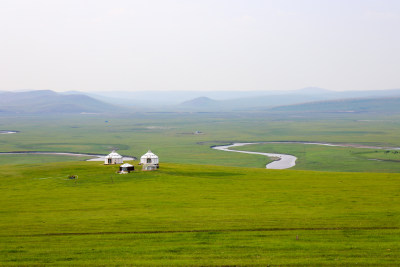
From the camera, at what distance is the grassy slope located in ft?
89.4

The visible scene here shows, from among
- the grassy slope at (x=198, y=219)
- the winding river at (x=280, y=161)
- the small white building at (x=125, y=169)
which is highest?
the grassy slope at (x=198, y=219)

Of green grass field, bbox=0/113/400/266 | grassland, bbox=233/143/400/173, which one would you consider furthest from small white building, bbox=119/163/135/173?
grassland, bbox=233/143/400/173

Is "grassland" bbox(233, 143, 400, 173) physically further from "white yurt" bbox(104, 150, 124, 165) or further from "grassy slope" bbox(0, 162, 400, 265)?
"white yurt" bbox(104, 150, 124, 165)

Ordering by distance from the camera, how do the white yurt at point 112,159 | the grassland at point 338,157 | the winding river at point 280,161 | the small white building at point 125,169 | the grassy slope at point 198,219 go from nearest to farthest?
1. the grassy slope at point 198,219
2. the small white building at point 125,169
3. the white yurt at point 112,159
4. the grassland at point 338,157
5. the winding river at point 280,161

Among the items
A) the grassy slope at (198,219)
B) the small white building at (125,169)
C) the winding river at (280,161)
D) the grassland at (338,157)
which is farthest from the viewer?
the winding river at (280,161)

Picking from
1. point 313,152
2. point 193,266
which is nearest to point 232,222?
point 193,266

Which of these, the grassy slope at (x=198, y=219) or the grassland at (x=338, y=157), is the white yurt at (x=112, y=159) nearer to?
the grassy slope at (x=198, y=219)

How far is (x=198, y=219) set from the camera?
1438 inches

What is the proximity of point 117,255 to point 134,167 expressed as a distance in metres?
43.4

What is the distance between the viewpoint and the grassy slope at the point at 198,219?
89.4ft

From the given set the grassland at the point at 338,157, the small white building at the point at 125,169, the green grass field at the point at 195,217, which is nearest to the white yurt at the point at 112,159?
the green grass field at the point at 195,217

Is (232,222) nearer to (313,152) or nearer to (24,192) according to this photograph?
(24,192)

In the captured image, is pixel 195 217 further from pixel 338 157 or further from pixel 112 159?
pixel 338 157

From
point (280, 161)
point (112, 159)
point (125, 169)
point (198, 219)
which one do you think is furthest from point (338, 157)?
point (198, 219)
